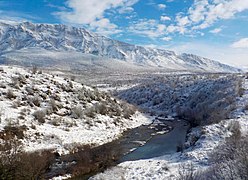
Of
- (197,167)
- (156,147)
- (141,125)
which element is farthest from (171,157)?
(141,125)

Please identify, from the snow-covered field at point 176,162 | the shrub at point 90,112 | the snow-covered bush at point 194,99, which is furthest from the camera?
the snow-covered bush at point 194,99

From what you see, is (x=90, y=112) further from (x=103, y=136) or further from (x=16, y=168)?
(x=16, y=168)

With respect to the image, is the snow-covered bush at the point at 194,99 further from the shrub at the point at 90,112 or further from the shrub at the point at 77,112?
the shrub at the point at 77,112

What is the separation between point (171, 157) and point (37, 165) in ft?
35.1

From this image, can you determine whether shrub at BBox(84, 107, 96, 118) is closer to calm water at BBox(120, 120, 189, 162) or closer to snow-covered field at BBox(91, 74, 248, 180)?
calm water at BBox(120, 120, 189, 162)

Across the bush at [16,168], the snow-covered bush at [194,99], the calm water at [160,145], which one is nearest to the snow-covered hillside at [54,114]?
the calm water at [160,145]

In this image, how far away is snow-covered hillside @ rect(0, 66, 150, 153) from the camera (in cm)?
2606

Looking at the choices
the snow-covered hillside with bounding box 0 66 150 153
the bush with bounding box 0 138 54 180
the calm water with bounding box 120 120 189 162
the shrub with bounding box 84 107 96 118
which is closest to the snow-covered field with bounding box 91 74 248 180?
the calm water with bounding box 120 120 189 162

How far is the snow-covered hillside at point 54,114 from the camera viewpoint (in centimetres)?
2606

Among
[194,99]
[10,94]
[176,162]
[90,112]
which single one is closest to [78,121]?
[90,112]

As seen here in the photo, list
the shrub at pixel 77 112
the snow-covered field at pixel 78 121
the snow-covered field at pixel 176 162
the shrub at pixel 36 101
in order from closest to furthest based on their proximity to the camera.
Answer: the snow-covered field at pixel 176 162 < the snow-covered field at pixel 78 121 < the shrub at pixel 36 101 < the shrub at pixel 77 112

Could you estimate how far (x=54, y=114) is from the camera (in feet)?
105

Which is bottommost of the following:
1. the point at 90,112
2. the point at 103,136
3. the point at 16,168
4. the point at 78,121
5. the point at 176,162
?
the point at 103,136

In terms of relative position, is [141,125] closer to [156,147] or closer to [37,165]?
[156,147]
